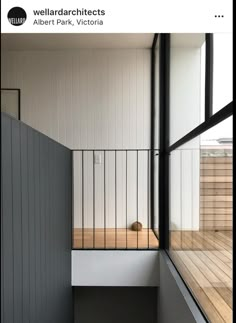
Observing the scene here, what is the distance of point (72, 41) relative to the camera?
4648 mm

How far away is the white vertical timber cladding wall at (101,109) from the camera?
4.87 m

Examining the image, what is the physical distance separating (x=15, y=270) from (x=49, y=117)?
129 inches

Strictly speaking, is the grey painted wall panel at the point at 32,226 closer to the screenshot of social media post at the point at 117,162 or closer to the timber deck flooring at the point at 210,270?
the screenshot of social media post at the point at 117,162

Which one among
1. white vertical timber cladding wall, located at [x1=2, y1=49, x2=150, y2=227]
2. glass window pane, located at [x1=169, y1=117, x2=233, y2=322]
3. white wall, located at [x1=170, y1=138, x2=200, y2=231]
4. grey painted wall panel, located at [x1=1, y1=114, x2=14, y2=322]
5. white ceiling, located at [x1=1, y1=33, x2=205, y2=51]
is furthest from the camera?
white vertical timber cladding wall, located at [x1=2, y1=49, x2=150, y2=227]

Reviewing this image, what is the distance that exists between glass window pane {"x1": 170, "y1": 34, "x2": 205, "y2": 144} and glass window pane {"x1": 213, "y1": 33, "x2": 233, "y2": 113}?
0.97ft

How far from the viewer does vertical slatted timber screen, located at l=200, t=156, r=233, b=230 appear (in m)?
1.71

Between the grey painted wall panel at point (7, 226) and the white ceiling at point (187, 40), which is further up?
the white ceiling at point (187, 40)

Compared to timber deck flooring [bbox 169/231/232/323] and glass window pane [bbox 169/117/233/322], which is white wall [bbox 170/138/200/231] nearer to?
glass window pane [bbox 169/117/233/322]

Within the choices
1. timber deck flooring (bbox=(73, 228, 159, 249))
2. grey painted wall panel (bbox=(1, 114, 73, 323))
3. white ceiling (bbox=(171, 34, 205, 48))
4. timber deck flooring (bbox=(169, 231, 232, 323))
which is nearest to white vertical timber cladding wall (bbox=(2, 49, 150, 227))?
timber deck flooring (bbox=(73, 228, 159, 249))
